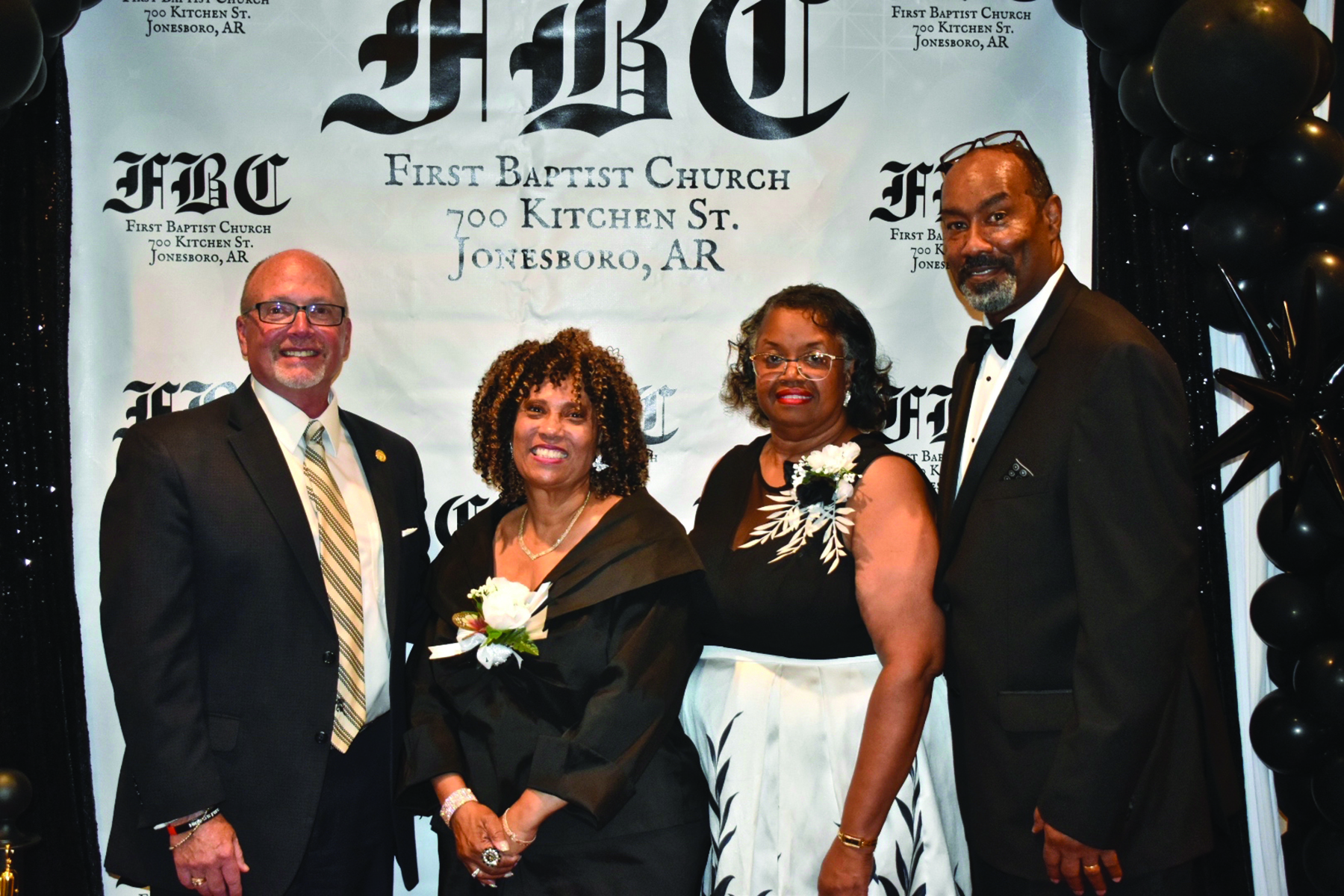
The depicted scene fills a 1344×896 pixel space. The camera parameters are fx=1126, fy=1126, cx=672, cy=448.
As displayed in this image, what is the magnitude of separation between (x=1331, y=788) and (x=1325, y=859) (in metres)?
0.20

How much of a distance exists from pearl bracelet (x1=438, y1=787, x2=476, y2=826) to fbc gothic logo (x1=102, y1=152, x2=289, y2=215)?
6.66ft

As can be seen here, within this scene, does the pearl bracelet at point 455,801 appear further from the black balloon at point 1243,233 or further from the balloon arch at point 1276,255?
the black balloon at point 1243,233

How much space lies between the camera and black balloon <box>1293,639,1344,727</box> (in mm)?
2732

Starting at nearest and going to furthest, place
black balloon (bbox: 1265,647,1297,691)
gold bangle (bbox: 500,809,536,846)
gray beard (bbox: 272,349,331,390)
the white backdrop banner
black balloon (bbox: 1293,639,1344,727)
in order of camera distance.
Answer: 1. gold bangle (bbox: 500,809,536,846)
2. black balloon (bbox: 1293,639,1344,727)
3. gray beard (bbox: 272,349,331,390)
4. black balloon (bbox: 1265,647,1297,691)
5. the white backdrop banner

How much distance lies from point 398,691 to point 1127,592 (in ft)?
5.82

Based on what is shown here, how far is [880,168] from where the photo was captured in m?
3.68

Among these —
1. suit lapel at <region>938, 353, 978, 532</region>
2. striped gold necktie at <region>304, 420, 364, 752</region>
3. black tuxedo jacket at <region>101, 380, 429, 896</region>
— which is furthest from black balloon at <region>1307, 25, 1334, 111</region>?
black tuxedo jacket at <region>101, 380, 429, 896</region>

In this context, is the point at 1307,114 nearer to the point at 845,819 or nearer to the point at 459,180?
the point at 845,819

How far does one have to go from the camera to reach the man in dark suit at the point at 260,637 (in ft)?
8.35

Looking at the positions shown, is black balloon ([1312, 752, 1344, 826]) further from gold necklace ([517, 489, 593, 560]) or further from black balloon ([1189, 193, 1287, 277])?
gold necklace ([517, 489, 593, 560])

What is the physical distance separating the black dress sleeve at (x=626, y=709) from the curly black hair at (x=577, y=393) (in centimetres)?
37

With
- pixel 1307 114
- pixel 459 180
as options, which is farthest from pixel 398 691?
pixel 1307 114

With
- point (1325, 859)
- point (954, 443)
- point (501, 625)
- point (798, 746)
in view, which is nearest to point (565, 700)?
point (501, 625)

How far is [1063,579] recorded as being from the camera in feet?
7.53
